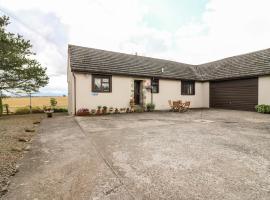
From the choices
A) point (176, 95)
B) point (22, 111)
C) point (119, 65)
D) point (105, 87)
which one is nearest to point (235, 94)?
point (176, 95)

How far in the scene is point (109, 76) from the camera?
1435 cm

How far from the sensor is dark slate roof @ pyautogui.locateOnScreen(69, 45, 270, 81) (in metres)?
14.1

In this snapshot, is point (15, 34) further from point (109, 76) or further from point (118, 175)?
point (118, 175)

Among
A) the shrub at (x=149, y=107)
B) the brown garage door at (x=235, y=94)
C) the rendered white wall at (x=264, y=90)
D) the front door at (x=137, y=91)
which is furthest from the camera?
the front door at (x=137, y=91)

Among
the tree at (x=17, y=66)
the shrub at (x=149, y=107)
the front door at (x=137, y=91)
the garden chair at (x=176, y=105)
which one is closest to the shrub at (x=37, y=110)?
the tree at (x=17, y=66)

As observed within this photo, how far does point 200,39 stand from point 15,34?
715 inches

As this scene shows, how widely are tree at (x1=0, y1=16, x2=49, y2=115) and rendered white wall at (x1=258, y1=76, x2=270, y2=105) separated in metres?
17.5

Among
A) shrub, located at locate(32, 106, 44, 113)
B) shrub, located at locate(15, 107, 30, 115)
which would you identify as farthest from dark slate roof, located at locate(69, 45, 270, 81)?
shrub, located at locate(15, 107, 30, 115)

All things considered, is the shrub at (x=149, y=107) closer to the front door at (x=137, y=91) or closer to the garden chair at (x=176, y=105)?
the front door at (x=137, y=91)

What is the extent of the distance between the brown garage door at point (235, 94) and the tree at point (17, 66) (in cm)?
1639

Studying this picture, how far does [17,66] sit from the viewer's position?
→ 12.5 metres

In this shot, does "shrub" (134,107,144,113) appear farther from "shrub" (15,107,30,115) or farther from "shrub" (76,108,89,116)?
"shrub" (15,107,30,115)

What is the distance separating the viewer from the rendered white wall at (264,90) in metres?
14.1

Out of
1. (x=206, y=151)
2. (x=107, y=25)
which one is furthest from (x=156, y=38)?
(x=206, y=151)
